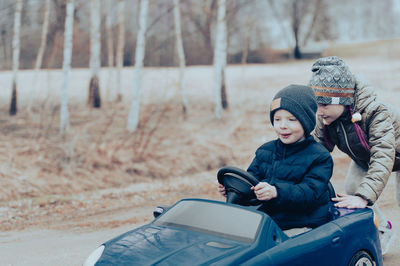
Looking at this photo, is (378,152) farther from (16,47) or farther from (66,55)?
(16,47)

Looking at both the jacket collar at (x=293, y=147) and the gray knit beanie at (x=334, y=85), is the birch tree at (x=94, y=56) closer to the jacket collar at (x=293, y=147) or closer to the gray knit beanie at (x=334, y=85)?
the gray knit beanie at (x=334, y=85)

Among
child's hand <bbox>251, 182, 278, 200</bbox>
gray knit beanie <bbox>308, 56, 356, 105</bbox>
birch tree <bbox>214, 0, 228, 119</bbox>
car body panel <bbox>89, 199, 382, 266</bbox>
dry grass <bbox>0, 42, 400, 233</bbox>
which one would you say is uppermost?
birch tree <bbox>214, 0, 228, 119</bbox>

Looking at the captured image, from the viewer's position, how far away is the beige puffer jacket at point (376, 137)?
3.92m

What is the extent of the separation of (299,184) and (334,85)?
109 centimetres

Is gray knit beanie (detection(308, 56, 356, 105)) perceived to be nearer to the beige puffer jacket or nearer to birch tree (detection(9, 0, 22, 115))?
the beige puffer jacket

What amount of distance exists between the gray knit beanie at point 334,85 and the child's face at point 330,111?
0.04 metres

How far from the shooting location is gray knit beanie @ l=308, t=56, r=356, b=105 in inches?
159

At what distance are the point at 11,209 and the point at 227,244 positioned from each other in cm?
513

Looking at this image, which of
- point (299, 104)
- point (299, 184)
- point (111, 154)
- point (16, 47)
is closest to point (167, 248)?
point (299, 184)

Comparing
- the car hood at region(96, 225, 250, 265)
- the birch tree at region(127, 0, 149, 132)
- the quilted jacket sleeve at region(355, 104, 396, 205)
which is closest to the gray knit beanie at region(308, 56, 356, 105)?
the quilted jacket sleeve at region(355, 104, 396, 205)

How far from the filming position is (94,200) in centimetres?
761

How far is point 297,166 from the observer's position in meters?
3.58

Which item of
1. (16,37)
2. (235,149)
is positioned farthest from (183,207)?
(16,37)

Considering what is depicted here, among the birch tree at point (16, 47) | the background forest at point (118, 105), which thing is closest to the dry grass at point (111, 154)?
the background forest at point (118, 105)
